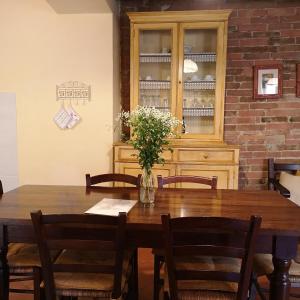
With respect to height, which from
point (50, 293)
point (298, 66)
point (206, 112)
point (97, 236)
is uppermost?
point (298, 66)

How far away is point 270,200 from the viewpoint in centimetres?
178

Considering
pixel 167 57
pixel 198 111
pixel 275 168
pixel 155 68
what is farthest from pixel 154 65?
pixel 275 168

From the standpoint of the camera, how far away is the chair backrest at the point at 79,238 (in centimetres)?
123

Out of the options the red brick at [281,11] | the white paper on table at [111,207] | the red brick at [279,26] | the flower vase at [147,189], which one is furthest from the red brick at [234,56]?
the white paper on table at [111,207]

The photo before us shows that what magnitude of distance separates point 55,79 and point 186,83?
1361 mm

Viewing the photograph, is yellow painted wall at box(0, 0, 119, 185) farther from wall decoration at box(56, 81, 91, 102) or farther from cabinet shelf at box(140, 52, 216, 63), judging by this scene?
cabinet shelf at box(140, 52, 216, 63)

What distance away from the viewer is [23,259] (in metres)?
1.58

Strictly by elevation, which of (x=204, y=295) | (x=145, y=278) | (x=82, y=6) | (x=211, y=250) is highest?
(x=82, y=6)

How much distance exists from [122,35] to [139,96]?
790mm

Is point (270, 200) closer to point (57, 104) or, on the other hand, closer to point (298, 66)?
point (298, 66)

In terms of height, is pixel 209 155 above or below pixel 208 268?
above

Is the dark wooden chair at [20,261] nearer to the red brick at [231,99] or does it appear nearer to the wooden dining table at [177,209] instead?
the wooden dining table at [177,209]

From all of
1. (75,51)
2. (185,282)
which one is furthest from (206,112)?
(185,282)

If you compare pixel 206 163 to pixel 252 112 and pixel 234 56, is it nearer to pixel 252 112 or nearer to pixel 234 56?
pixel 252 112
